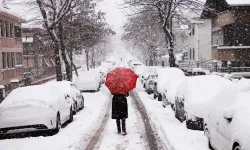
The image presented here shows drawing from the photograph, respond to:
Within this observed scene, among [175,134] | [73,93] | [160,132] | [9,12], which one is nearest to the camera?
[175,134]

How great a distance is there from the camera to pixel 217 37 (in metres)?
35.9

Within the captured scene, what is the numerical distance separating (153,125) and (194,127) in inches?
76.1

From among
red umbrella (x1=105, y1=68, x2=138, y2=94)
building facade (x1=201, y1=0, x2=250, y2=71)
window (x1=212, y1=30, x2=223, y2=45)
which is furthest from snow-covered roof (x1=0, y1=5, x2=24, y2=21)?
red umbrella (x1=105, y1=68, x2=138, y2=94)

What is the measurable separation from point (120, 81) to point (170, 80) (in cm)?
696

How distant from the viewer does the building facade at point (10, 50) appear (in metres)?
30.9

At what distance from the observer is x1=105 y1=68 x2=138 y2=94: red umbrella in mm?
11062

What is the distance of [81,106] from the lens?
60.3 feet

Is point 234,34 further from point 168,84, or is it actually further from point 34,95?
point 34,95

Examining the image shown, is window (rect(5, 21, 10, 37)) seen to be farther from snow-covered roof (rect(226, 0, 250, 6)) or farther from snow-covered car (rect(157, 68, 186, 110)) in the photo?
snow-covered roof (rect(226, 0, 250, 6))

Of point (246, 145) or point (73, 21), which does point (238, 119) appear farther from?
point (73, 21)

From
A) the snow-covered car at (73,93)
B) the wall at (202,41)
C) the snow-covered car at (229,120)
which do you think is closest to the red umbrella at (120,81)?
the snow-covered car at (229,120)

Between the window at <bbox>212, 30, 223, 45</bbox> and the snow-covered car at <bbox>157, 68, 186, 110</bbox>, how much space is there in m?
13.8

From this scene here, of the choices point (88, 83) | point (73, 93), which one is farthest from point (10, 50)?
point (73, 93)

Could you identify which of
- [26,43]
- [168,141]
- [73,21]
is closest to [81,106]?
[168,141]
